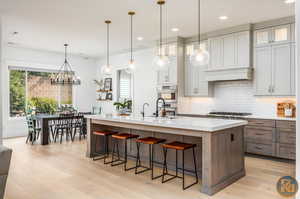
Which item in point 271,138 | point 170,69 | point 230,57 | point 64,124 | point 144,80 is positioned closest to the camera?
point 271,138

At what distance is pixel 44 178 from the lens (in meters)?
3.70

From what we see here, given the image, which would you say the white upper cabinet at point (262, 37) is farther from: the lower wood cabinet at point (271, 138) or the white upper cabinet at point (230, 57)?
the lower wood cabinet at point (271, 138)

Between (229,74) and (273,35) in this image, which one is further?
(229,74)

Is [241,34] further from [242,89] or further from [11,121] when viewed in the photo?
[11,121]

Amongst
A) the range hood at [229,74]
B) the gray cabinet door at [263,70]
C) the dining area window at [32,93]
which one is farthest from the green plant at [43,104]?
the gray cabinet door at [263,70]

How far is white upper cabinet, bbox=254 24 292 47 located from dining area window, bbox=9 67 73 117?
6.54m

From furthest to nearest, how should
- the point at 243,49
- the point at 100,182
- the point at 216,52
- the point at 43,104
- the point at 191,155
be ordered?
the point at 43,104
the point at 216,52
the point at 243,49
the point at 191,155
the point at 100,182

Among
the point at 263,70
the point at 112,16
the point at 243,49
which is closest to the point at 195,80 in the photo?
the point at 243,49

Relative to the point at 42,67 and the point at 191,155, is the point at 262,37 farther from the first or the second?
the point at 42,67

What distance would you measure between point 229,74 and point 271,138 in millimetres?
1723

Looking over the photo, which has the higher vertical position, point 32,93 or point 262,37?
point 262,37

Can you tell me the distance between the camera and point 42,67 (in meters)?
8.01

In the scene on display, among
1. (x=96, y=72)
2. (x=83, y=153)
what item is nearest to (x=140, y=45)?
(x=96, y=72)

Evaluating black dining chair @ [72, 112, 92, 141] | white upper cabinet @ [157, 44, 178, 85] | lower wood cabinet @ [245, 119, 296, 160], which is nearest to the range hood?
white upper cabinet @ [157, 44, 178, 85]
